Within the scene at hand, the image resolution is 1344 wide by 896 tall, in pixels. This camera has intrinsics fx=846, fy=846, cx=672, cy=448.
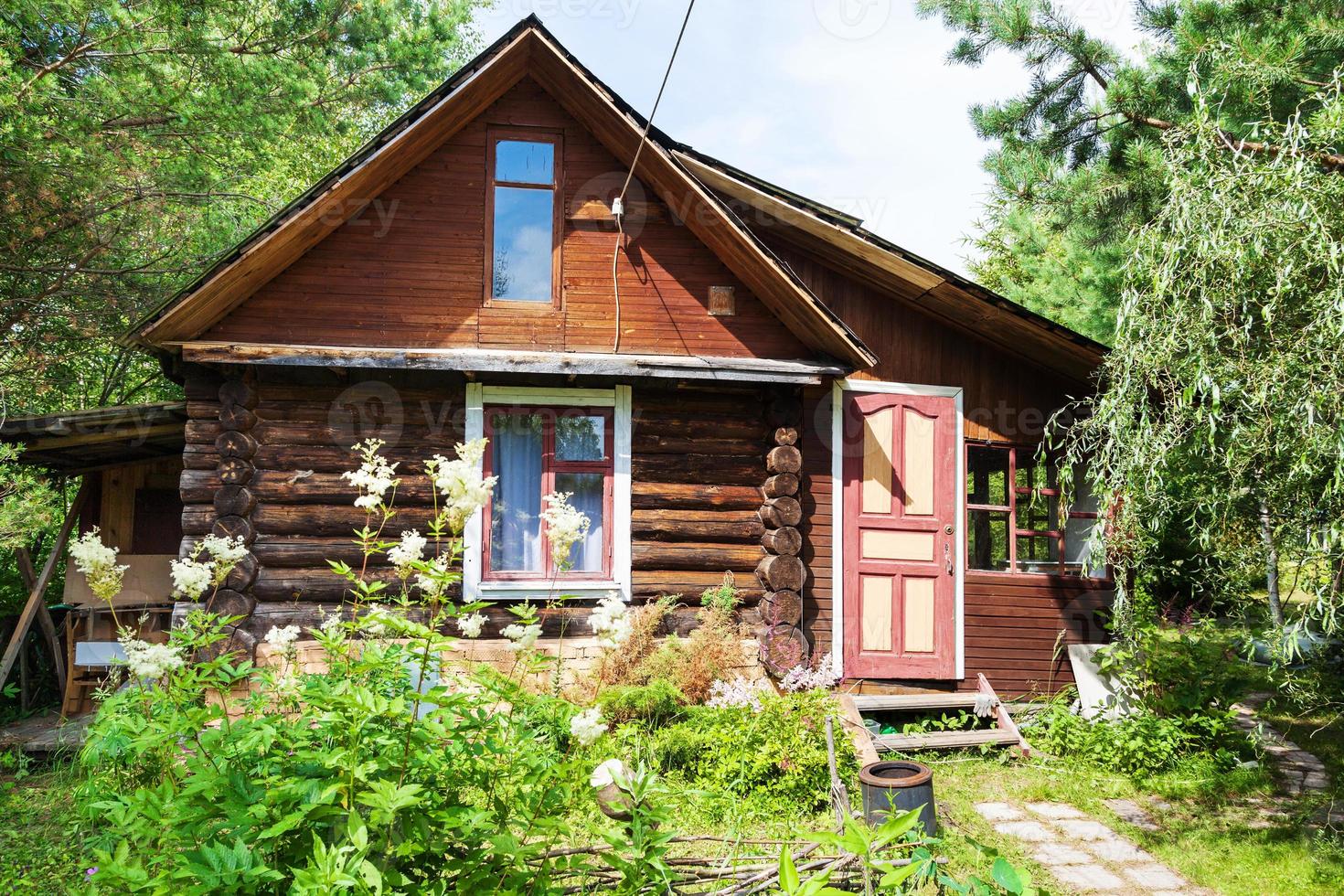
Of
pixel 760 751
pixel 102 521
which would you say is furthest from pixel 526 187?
pixel 102 521

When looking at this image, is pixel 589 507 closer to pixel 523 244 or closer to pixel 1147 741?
pixel 523 244

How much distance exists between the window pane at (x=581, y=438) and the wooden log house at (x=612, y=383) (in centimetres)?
2

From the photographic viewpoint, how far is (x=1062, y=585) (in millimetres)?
8594

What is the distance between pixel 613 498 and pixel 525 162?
320 centimetres

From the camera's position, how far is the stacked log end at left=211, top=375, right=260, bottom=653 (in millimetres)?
6809

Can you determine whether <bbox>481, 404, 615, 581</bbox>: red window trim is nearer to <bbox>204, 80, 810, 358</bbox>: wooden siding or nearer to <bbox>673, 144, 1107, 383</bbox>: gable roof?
<bbox>204, 80, 810, 358</bbox>: wooden siding

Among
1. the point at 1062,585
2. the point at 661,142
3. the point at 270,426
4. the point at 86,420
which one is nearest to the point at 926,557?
the point at 1062,585

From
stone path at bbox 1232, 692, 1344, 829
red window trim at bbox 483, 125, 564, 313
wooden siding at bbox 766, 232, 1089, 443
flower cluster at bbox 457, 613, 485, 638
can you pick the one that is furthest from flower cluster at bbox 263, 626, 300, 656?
wooden siding at bbox 766, 232, 1089, 443

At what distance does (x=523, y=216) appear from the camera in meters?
7.74

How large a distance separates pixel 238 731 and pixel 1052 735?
22.8 feet

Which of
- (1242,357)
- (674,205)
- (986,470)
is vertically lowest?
(986,470)

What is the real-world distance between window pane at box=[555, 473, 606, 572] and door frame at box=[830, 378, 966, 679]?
2282 millimetres

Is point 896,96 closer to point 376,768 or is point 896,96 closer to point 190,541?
point 376,768

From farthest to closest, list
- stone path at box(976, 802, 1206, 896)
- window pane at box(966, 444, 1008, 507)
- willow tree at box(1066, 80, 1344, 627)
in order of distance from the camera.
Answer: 1. window pane at box(966, 444, 1008, 507)
2. stone path at box(976, 802, 1206, 896)
3. willow tree at box(1066, 80, 1344, 627)
